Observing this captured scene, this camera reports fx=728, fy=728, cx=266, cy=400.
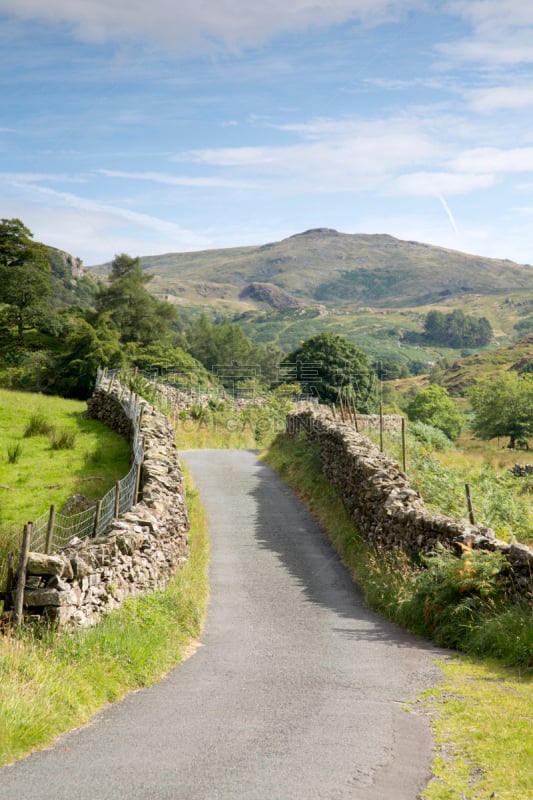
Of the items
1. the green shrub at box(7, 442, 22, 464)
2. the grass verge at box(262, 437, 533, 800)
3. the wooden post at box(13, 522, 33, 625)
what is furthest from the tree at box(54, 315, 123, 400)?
the wooden post at box(13, 522, 33, 625)

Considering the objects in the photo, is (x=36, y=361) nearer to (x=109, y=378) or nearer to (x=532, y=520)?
(x=109, y=378)

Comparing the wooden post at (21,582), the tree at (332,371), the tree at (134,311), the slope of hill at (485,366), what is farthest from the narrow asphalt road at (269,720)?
the slope of hill at (485,366)

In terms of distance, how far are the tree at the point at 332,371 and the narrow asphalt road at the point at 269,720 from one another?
165 feet

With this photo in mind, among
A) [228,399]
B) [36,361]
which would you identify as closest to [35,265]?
[36,361]

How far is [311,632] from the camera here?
1329 centimetres

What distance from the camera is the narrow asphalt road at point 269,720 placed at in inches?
275

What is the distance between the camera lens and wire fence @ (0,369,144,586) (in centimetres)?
1391

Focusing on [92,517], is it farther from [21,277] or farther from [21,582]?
[21,277]

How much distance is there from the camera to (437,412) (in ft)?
293

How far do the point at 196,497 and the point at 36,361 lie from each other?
95.5 ft

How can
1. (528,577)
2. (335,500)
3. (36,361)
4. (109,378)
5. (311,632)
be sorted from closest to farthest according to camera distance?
1. (528,577)
2. (311,632)
3. (335,500)
4. (109,378)
5. (36,361)

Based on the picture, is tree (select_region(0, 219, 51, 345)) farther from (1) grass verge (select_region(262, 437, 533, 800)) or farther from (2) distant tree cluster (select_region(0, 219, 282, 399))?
(1) grass verge (select_region(262, 437, 533, 800))

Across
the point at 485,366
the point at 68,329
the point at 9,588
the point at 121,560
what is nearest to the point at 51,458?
the point at 121,560

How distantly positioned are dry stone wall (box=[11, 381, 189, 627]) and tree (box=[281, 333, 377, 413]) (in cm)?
4515
